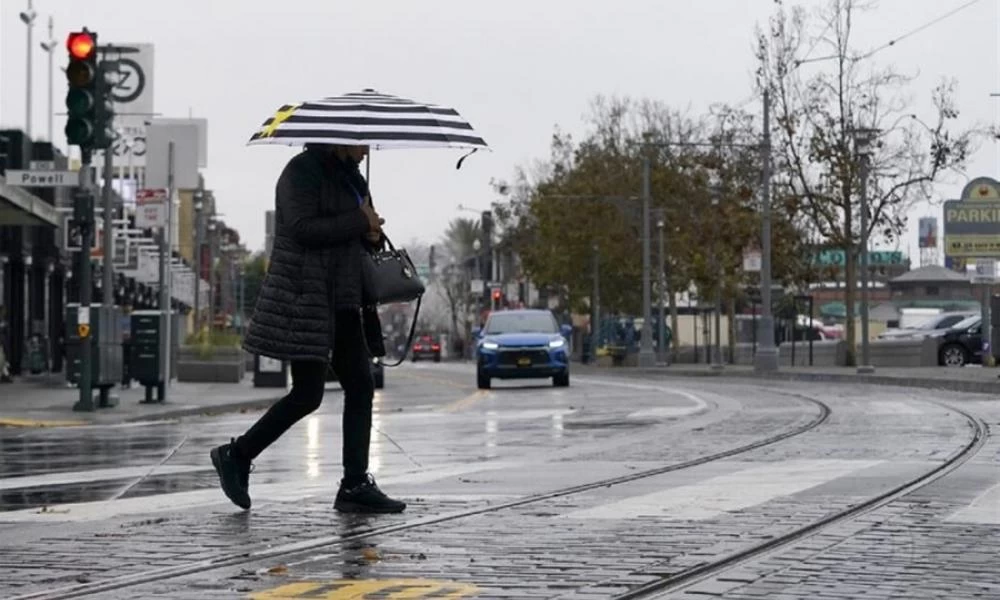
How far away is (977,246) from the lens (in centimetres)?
4662

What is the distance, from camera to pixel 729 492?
11.2m

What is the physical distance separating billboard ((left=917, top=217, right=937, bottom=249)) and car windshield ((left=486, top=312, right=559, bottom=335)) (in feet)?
381

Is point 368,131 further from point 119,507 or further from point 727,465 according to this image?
point 727,465

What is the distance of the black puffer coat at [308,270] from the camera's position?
974cm

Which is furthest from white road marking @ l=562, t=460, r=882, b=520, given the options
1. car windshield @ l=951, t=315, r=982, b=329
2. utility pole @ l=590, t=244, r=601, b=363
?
utility pole @ l=590, t=244, r=601, b=363

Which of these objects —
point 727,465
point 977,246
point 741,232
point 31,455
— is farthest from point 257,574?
point 741,232

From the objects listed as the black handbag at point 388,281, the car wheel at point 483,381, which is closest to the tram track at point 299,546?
the black handbag at point 388,281

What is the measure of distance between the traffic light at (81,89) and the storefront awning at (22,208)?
7.94 m

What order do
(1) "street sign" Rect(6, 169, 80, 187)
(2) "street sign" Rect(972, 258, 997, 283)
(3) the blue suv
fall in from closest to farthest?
(1) "street sign" Rect(6, 169, 80, 187) → (3) the blue suv → (2) "street sign" Rect(972, 258, 997, 283)

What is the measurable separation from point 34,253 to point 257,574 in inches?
1801

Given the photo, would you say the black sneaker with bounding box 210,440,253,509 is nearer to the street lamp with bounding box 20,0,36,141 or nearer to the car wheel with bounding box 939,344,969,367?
the car wheel with bounding box 939,344,969,367

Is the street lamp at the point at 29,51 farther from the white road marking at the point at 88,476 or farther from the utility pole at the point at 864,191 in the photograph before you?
the white road marking at the point at 88,476

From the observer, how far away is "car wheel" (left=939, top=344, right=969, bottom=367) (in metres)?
55.0

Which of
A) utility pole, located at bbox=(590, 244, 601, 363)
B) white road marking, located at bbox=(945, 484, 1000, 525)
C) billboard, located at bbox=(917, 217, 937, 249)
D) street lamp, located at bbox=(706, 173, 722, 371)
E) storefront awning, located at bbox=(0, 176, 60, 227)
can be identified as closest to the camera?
white road marking, located at bbox=(945, 484, 1000, 525)
